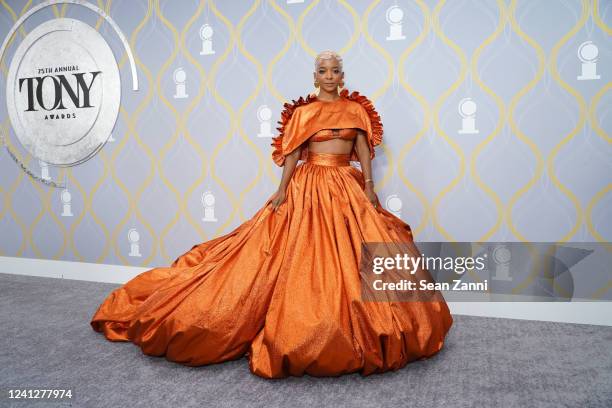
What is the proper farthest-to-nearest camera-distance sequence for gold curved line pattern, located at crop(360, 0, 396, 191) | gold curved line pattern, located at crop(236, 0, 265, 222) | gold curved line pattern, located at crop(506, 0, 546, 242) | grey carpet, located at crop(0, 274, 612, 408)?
gold curved line pattern, located at crop(236, 0, 265, 222)
gold curved line pattern, located at crop(360, 0, 396, 191)
gold curved line pattern, located at crop(506, 0, 546, 242)
grey carpet, located at crop(0, 274, 612, 408)

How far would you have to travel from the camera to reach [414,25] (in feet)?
8.50

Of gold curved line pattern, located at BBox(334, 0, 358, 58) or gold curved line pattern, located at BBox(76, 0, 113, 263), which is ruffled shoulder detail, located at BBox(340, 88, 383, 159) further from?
gold curved line pattern, located at BBox(76, 0, 113, 263)

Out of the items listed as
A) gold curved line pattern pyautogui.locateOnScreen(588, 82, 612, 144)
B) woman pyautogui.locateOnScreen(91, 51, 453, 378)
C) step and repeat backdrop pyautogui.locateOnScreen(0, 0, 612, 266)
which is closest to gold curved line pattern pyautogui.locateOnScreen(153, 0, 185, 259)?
step and repeat backdrop pyautogui.locateOnScreen(0, 0, 612, 266)

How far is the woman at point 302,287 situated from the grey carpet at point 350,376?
A: 0.21 ft

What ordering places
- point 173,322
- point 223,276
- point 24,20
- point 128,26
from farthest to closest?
point 24,20 < point 128,26 < point 223,276 < point 173,322

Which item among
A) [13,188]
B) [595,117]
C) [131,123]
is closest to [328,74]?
[595,117]

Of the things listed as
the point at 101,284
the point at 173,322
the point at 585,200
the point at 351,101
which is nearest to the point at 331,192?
the point at 351,101

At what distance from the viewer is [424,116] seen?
2617mm

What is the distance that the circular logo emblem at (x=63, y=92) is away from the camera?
3268 mm

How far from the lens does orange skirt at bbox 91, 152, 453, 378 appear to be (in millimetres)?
1757

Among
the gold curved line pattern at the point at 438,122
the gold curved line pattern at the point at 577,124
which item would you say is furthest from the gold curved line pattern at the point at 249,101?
the gold curved line pattern at the point at 577,124

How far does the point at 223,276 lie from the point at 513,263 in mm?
1525

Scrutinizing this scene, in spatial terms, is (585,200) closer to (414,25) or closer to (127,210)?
(414,25)

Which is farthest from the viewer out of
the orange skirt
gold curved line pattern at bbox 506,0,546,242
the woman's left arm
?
gold curved line pattern at bbox 506,0,546,242
